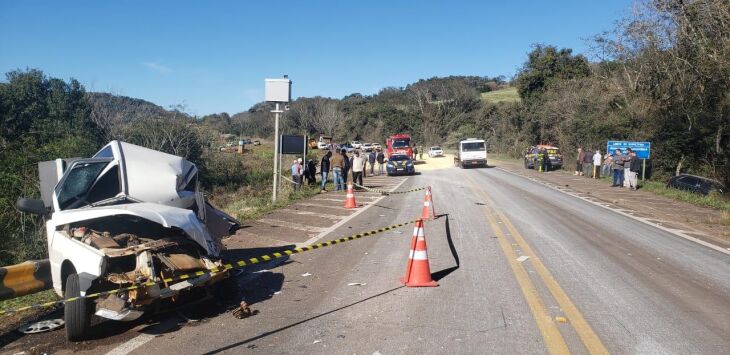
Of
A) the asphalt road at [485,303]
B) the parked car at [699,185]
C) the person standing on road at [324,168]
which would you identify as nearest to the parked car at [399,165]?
the person standing on road at [324,168]

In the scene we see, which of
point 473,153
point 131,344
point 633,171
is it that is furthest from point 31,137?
point 473,153

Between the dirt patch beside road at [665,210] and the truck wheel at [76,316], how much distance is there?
1100 centimetres

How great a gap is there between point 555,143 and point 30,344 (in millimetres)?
48360

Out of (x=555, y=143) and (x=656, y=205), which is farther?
(x=555, y=143)

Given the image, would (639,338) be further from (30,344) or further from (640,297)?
(30,344)

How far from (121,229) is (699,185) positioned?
2140 cm

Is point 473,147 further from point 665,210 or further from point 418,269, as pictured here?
point 418,269

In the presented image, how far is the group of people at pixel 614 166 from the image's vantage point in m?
24.0

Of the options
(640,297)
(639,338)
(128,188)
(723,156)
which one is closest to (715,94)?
(723,156)

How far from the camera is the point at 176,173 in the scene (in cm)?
720

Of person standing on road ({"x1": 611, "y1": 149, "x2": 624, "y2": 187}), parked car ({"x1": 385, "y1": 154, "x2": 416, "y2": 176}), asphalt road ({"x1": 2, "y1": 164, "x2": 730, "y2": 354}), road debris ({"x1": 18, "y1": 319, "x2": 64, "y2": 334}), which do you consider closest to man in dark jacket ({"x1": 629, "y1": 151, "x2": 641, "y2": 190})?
person standing on road ({"x1": 611, "y1": 149, "x2": 624, "y2": 187})

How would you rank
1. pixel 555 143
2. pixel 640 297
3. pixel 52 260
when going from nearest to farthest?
1. pixel 52 260
2. pixel 640 297
3. pixel 555 143

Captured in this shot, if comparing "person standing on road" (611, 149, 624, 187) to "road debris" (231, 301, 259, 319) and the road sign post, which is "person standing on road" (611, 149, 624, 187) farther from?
"road debris" (231, 301, 259, 319)

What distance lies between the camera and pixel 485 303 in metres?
6.43
